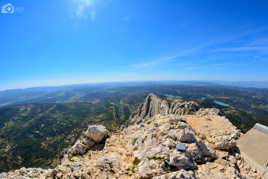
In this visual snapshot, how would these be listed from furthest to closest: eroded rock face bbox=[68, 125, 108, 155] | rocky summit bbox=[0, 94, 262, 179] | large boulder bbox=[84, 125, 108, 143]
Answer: large boulder bbox=[84, 125, 108, 143] < eroded rock face bbox=[68, 125, 108, 155] < rocky summit bbox=[0, 94, 262, 179]

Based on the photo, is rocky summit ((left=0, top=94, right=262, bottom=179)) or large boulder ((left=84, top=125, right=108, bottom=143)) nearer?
rocky summit ((left=0, top=94, right=262, bottom=179))

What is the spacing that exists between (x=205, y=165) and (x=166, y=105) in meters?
57.7

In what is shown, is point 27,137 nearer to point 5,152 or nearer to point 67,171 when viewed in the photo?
point 5,152

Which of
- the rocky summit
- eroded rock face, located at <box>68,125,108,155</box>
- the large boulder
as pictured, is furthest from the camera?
the large boulder

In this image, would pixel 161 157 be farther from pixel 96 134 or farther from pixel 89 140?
pixel 89 140

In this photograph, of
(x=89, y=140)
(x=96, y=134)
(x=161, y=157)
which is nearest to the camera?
(x=161, y=157)

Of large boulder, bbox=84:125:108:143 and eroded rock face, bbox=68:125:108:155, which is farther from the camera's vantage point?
large boulder, bbox=84:125:108:143

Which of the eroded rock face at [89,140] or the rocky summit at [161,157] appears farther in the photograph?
the eroded rock face at [89,140]

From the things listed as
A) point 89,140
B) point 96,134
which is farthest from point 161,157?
point 89,140

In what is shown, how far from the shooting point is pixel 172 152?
1075cm

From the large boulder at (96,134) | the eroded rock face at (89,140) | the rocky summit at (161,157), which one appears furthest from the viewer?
the large boulder at (96,134)

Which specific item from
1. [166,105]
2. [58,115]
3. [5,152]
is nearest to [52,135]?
[5,152]

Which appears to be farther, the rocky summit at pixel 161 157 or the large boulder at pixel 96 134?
the large boulder at pixel 96 134

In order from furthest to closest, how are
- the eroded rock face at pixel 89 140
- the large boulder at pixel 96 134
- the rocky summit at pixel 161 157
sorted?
1. the large boulder at pixel 96 134
2. the eroded rock face at pixel 89 140
3. the rocky summit at pixel 161 157
